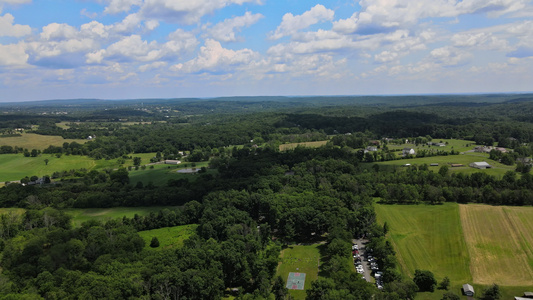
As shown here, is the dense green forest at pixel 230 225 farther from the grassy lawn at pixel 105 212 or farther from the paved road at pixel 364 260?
the grassy lawn at pixel 105 212

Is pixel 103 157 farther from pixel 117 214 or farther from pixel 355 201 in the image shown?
pixel 355 201

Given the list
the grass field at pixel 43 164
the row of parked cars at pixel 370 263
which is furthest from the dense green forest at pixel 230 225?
the grass field at pixel 43 164

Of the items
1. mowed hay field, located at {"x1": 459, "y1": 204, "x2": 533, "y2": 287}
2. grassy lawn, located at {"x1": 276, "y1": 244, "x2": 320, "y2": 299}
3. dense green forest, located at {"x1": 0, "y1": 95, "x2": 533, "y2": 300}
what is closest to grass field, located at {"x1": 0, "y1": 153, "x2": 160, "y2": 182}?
dense green forest, located at {"x1": 0, "y1": 95, "x2": 533, "y2": 300}

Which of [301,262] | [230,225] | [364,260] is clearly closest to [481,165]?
[364,260]

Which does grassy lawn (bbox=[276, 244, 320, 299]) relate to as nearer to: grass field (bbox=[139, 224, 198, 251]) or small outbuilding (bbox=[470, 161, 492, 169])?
grass field (bbox=[139, 224, 198, 251])

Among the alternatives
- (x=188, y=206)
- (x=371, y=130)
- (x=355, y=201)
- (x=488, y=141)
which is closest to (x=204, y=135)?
(x=371, y=130)

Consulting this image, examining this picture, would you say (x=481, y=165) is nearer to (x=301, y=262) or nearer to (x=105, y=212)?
(x=301, y=262)
